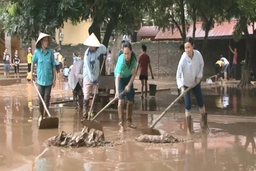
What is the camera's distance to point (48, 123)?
8977mm

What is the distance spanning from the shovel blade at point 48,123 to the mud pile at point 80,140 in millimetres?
1540

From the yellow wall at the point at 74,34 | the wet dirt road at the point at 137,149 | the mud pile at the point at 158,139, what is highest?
the yellow wall at the point at 74,34

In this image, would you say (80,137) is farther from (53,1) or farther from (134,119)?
(53,1)

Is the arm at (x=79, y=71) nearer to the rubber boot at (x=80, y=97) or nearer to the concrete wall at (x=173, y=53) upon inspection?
the rubber boot at (x=80, y=97)

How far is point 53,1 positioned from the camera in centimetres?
1147

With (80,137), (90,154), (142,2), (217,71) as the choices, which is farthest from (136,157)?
(217,71)

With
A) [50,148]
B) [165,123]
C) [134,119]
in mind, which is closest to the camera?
[50,148]

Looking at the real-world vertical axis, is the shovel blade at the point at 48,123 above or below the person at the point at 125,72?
below

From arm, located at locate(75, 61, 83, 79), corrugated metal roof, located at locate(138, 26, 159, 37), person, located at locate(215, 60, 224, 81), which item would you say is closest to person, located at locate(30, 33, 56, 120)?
arm, located at locate(75, 61, 83, 79)

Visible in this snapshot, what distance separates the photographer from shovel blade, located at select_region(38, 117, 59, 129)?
891 cm

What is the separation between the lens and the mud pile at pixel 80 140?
282 inches

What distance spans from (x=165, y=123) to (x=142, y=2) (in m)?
4.66

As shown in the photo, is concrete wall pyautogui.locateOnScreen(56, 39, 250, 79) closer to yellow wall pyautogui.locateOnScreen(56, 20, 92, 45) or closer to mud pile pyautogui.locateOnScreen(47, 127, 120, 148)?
yellow wall pyautogui.locateOnScreen(56, 20, 92, 45)

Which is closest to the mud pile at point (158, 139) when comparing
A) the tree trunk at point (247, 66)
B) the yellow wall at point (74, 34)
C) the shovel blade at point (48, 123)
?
the shovel blade at point (48, 123)
